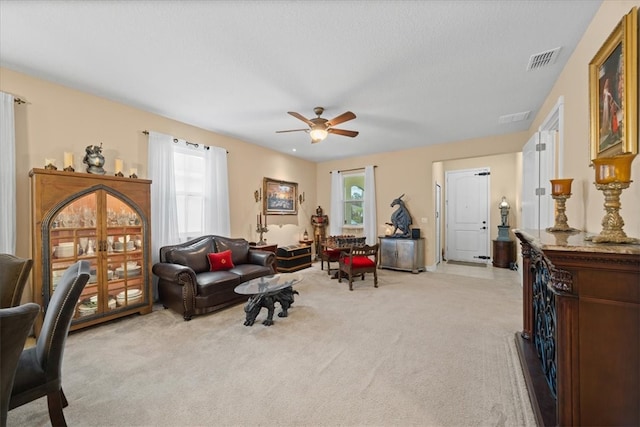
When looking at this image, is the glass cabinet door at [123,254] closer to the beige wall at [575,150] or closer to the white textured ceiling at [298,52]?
the white textured ceiling at [298,52]

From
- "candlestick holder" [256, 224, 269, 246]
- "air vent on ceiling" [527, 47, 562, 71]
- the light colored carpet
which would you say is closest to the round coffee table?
the light colored carpet

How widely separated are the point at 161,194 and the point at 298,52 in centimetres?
285

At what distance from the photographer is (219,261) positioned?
392 centimetres

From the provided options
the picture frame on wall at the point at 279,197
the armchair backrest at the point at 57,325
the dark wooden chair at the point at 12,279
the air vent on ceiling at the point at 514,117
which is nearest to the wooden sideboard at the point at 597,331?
the armchair backrest at the point at 57,325

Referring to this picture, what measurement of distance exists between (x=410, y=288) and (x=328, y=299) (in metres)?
1.53

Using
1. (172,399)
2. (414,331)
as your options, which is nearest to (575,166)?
(414,331)

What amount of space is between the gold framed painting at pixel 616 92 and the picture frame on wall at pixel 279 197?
4901 millimetres

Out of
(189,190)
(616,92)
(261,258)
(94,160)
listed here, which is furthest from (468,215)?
(94,160)

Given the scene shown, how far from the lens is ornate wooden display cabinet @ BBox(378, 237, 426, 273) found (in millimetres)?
5504

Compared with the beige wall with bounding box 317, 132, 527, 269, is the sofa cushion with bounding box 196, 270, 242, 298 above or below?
below

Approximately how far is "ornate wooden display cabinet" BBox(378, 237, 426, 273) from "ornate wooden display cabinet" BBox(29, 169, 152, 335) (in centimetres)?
450

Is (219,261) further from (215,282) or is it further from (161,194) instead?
(161,194)

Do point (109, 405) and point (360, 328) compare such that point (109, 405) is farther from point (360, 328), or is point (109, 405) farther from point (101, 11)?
point (101, 11)

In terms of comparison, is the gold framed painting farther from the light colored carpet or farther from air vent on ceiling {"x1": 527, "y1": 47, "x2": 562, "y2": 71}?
the light colored carpet
